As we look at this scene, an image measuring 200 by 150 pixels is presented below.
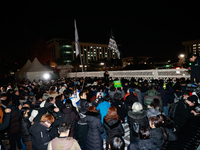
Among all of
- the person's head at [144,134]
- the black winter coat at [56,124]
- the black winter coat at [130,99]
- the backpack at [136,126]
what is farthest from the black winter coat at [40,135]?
the black winter coat at [130,99]

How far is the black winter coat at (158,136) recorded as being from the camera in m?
2.92

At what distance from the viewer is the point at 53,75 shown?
69.1 ft

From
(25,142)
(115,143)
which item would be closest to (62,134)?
(115,143)

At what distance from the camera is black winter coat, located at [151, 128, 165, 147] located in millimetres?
2920

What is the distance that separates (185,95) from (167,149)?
7.37ft

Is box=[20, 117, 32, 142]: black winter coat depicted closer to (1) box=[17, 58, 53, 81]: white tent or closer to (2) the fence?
(2) the fence

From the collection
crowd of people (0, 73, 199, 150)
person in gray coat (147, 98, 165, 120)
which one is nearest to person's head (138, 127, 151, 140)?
crowd of people (0, 73, 199, 150)

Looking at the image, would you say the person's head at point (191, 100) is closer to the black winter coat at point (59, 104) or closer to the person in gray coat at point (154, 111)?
the person in gray coat at point (154, 111)

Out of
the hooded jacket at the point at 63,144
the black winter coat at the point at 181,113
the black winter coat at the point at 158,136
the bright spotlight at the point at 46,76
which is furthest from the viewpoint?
the bright spotlight at the point at 46,76

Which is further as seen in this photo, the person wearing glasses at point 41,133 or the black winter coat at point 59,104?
the black winter coat at point 59,104

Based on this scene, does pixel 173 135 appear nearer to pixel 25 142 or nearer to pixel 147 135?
pixel 147 135

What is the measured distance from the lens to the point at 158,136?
2.93 m

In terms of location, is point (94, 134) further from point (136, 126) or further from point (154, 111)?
point (154, 111)

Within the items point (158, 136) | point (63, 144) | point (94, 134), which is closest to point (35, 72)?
point (94, 134)
